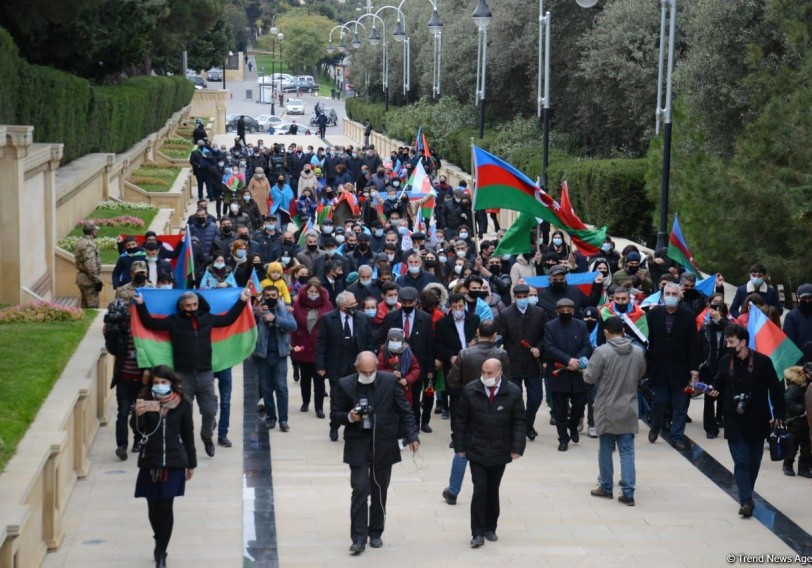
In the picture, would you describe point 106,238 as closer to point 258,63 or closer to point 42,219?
point 42,219

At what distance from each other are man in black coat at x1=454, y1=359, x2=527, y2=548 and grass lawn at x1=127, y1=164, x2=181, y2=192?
2615cm

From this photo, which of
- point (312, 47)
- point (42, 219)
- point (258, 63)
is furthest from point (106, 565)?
point (258, 63)

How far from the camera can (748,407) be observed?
11281 millimetres

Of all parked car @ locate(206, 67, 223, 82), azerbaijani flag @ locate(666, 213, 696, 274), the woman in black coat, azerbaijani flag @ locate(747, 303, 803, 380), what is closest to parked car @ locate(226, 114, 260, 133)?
parked car @ locate(206, 67, 223, 82)

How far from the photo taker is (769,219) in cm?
2052

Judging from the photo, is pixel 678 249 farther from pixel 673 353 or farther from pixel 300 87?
pixel 300 87

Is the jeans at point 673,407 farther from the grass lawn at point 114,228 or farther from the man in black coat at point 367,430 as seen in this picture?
the grass lawn at point 114,228

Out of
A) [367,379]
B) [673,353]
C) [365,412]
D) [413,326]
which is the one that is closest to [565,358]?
[673,353]

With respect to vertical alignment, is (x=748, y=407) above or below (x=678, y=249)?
below

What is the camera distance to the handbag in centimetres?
1179

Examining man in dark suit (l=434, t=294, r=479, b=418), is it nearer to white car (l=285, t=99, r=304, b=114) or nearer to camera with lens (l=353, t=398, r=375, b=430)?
camera with lens (l=353, t=398, r=375, b=430)

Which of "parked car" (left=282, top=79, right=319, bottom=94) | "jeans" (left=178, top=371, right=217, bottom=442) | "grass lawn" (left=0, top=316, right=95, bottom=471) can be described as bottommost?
"jeans" (left=178, top=371, right=217, bottom=442)

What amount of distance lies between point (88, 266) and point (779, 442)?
30.2ft

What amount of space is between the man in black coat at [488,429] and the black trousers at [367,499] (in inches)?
25.7
